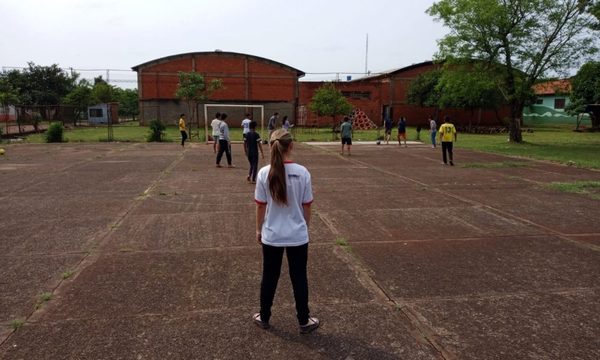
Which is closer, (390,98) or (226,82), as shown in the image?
(226,82)

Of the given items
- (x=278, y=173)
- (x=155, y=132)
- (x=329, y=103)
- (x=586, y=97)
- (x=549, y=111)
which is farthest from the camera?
(x=549, y=111)

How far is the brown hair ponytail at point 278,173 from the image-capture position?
3.63m

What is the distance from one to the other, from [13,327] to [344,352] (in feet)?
9.01

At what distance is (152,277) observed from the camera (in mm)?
5023

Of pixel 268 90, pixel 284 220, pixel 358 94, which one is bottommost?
pixel 284 220

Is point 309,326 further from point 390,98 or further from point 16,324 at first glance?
point 390,98

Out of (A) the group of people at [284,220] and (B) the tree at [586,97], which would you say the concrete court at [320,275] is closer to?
(A) the group of people at [284,220]

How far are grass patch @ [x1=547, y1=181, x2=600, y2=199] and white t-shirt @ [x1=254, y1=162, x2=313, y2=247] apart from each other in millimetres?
8952

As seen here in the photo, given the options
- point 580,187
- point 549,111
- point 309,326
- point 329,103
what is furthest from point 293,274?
point 549,111

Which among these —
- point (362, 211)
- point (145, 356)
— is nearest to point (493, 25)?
point (362, 211)

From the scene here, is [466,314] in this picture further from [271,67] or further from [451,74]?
[271,67]

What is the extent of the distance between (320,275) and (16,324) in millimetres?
2886

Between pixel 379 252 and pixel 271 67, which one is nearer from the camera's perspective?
pixel 379 252

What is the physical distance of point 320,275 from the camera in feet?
Answer: 16.7
